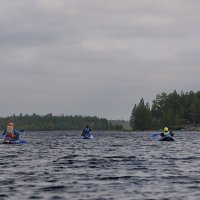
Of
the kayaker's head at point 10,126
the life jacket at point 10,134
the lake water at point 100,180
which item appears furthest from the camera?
the life jacket at point 10,134

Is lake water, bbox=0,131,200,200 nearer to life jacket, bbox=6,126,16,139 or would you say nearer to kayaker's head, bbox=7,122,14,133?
kayaker's head, bbox=7,122,14,133

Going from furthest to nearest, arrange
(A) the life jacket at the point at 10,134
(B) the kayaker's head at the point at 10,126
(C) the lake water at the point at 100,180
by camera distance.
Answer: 1. (A) the life jacket at the point at 10,134
2. (B) the kayaker's head at the point at 10,126
3. (C) the lake water at the point at 100,180

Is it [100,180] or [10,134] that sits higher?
[10,134]

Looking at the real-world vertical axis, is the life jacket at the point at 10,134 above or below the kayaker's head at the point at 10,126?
below

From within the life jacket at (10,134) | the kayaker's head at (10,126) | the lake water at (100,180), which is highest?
the kayaker's head at (10,126)

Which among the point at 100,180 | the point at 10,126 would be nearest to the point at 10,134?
the point at 10,126

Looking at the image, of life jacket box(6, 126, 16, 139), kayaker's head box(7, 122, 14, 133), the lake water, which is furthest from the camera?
life jacket box(6, 126, 16, 139)

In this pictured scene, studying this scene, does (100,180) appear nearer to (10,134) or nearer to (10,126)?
(10,126)

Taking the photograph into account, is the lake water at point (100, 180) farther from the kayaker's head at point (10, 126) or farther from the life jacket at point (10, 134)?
the life jacket at point (10, 134)

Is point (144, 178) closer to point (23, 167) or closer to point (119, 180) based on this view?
point (119, 180)

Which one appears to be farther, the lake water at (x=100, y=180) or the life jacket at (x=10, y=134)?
the life jacket at (x=10, y=134)

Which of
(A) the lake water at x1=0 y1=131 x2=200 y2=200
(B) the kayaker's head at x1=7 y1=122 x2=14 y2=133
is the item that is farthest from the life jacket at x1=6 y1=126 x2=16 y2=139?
(A) the lake water at x1=0 y1=131 x2=200 y2=200

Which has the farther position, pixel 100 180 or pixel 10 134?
pixel 10 134

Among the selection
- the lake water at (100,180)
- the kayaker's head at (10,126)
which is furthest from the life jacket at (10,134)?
the lake water at (100,180)
